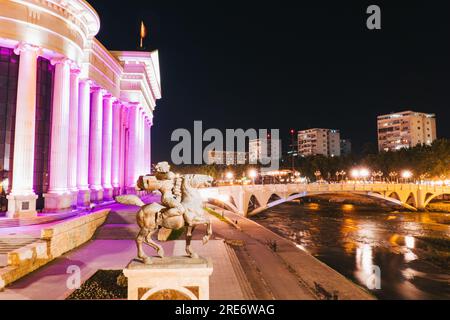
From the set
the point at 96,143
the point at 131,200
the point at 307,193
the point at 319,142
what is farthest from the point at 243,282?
the point at 319,142

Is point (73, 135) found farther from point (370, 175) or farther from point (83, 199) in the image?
point (370, 175)

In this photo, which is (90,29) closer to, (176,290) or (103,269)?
(103,269)

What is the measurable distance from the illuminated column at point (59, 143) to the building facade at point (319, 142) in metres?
171

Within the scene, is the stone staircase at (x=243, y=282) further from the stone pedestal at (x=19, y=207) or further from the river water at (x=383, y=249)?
the stone pedestal at (x=19, y=207)

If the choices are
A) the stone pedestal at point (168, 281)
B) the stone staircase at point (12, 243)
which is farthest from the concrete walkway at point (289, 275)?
the stone staircase at point (12, 243)

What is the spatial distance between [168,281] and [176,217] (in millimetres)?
1786

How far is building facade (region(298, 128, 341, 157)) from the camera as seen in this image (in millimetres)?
187875

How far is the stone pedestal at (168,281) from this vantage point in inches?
316

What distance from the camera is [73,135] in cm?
2867

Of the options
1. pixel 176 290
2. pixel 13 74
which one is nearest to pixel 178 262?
pixel 176 290

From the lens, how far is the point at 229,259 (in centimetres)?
1834

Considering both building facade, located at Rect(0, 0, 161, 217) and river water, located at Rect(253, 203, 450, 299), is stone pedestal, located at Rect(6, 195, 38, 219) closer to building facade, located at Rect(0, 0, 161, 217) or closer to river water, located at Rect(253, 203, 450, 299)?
building facade, located at Rect(0, 0, 161, 217)

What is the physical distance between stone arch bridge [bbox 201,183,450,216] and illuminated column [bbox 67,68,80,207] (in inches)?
1283
